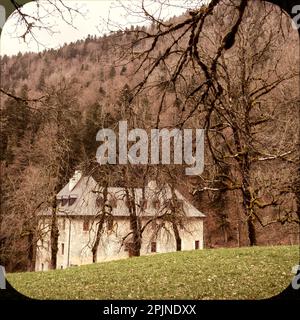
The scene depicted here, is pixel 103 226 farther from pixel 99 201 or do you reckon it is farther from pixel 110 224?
pixel 99 201

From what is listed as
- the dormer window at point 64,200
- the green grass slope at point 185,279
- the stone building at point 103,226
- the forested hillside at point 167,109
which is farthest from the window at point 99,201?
the dormer window at point 64,200

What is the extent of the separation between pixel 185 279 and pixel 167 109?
416 cm

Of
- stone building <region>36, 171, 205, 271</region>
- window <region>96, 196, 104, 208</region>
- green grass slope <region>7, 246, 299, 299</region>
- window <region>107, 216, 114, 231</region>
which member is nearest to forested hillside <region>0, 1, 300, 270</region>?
window <region>96, 196, 104, 208</region>

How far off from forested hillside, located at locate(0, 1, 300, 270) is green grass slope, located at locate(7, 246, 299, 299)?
1.35 metres

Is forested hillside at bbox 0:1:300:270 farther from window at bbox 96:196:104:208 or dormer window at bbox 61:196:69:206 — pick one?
dormer window at bbox 61:196:69:206

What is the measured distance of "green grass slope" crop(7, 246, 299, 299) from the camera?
19.8ft

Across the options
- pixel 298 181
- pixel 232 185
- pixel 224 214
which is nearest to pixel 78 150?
pixel 232 185

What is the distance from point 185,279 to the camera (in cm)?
724

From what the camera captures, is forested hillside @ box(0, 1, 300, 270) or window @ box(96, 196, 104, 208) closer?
forested hillside @ box(0, 1, 300, 270)

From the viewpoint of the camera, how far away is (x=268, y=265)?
774cm

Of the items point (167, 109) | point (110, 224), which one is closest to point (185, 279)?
point (167, 109)
